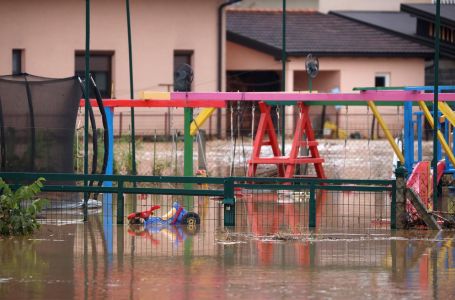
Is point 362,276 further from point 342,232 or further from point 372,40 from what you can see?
point 372,40

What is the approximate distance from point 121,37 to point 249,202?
1935 cm

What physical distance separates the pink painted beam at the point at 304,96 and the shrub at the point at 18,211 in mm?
6915

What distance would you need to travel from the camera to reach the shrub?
14.8 m

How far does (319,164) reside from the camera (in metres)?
24.0

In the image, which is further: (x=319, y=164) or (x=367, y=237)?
(x=319, y=164)

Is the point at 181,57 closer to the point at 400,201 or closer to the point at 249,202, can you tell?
the point at 249,202

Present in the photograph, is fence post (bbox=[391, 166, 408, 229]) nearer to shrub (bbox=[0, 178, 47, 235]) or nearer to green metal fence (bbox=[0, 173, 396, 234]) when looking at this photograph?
green metal fence (bbox=[0, 173, 396, 234])

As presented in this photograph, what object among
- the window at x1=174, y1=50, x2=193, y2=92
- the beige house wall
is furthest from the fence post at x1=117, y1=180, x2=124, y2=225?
the window at x1=174, y1=50, x2=193, y2=92

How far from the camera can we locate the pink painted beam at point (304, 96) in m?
21.0

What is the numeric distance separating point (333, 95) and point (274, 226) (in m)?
5.89

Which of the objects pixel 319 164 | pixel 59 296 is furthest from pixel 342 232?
pixel 319 164

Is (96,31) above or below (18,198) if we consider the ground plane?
above

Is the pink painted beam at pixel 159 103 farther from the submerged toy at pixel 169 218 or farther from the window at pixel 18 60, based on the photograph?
the window at pixel 18 60

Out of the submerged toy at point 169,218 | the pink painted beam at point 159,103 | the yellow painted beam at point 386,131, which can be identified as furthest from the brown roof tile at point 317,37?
the submerged toy at point 169,218
